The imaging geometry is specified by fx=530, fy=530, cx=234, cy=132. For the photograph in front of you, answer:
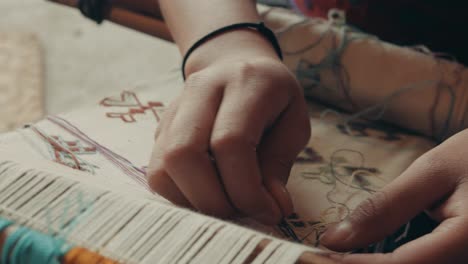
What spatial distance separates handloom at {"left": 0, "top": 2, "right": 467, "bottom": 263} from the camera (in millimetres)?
381

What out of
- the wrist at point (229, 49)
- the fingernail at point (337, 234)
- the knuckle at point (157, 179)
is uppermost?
the wrist at point (229, 49)

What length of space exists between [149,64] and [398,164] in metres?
1.42

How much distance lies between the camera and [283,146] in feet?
1.73

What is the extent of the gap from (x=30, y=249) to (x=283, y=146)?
26 cm

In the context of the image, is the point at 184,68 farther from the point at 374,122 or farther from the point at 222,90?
the point at 374,122

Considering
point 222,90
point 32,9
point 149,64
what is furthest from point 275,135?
point 32,9

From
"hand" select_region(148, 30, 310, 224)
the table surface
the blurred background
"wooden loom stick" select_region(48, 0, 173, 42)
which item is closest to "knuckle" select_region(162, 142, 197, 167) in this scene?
"hand" select_region(148, 30, 310, 224)

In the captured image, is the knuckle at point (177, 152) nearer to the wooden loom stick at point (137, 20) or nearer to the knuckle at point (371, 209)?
the knuckle at point (371, 209)

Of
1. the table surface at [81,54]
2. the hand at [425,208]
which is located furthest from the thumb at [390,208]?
the table surface at [81,54]

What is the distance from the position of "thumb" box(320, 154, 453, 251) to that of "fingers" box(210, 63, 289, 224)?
0.21 ft

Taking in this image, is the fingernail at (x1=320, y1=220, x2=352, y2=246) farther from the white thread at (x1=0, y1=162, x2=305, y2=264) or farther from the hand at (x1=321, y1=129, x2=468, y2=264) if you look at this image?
the white thread at (x1=0, y1=162, x2=305, y2=264)

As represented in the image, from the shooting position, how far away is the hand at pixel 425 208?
441mm

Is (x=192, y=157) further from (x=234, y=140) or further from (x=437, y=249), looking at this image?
(x=437, y=249)

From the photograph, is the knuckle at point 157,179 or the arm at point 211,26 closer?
the knuckle at point 157,179
